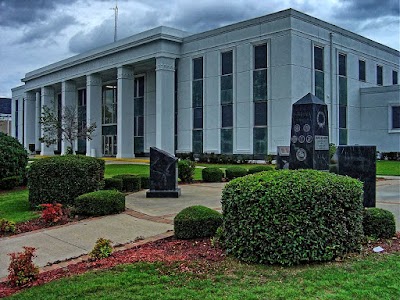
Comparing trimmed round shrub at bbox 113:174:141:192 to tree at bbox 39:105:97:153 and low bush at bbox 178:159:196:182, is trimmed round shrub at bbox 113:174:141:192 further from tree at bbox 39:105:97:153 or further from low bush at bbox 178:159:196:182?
tree at bbox 39:105:97:153

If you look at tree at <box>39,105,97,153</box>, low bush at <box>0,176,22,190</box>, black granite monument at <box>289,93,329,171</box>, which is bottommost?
low bush at <box>0,176,22,190</box>

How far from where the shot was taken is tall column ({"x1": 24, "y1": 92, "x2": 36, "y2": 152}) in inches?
2343

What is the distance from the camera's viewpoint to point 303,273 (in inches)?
200

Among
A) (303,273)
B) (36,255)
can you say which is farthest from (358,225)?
(36,255)

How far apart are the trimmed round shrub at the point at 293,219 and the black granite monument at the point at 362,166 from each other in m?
3.30

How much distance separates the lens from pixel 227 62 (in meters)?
33.7

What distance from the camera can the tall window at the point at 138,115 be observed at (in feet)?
139

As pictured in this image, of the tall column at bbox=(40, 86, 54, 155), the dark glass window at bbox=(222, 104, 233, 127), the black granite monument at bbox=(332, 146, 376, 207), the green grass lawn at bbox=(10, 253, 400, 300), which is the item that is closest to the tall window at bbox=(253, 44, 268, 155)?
the dark glass window at bbox=(222, 104, 233, 127)

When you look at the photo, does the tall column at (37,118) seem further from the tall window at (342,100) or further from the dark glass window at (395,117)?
the dark glass window at (395,117)

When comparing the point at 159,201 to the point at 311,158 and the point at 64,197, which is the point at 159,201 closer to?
the point at 64,197

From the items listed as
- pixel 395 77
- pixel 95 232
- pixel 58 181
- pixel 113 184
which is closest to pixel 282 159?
pixel 113 184

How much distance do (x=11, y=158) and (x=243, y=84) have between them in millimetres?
21088

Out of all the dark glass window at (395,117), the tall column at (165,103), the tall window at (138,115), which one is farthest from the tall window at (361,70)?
the tall window at (138,115)

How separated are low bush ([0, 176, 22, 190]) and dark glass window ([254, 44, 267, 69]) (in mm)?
21090
